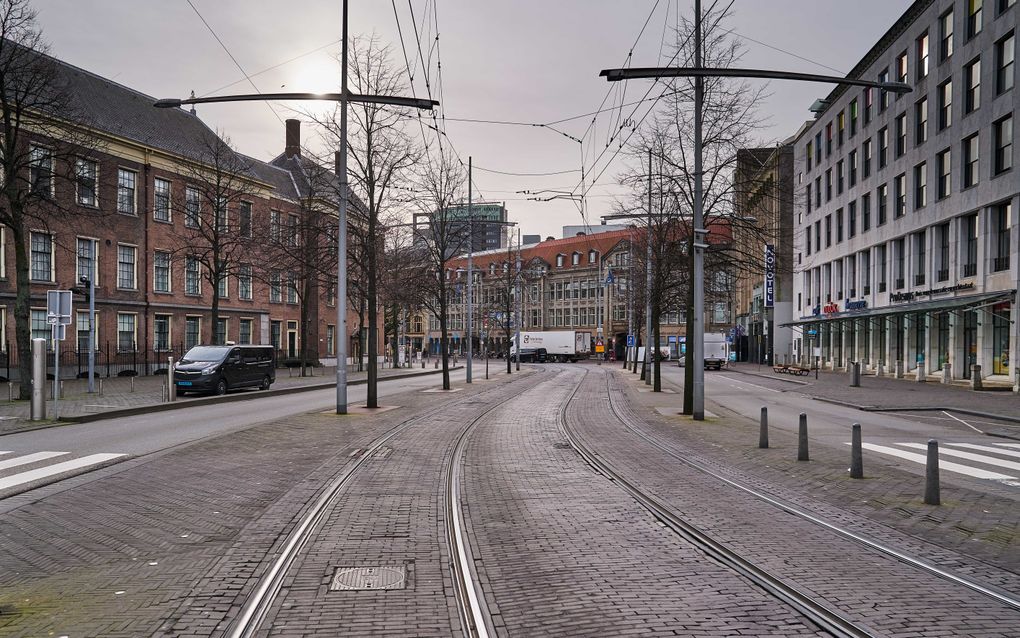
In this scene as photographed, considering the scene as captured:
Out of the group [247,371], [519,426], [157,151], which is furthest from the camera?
[157,151]

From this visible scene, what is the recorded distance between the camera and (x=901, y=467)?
11906 millimetres

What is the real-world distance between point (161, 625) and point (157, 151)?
137 feet

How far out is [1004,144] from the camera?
2931 centimetres

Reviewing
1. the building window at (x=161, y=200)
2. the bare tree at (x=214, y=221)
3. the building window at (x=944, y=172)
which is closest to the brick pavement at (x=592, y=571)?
the bare tree at (x=214, y=221)

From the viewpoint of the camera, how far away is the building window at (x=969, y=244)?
32250mm

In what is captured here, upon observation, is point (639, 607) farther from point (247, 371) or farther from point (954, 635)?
point (247, 371)

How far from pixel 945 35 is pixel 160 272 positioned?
1697 inches

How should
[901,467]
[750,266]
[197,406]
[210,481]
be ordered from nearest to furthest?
[210,481]
[901,467]
[750,266]
[197,406]

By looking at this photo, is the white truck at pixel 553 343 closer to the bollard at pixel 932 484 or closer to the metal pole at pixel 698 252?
the metal pole at pixel 698 252

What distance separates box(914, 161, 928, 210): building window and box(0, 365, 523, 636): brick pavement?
35.0m

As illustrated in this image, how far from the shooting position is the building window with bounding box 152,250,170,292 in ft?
138

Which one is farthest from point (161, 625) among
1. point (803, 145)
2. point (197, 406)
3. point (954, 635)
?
point (803, 145)

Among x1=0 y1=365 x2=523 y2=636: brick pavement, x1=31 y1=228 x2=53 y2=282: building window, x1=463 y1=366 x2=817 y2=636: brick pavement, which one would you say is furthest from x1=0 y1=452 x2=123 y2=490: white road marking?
x1=31 y1=228 x2=53 y2=282: building window

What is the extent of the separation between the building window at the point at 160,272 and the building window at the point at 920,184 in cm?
4093
